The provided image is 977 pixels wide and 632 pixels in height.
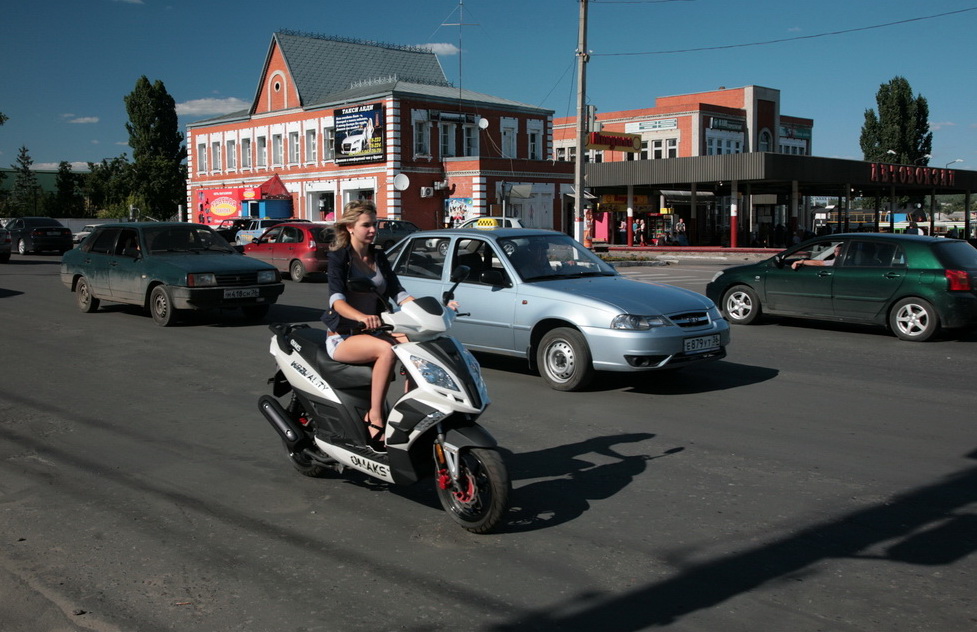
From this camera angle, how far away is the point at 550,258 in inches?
391

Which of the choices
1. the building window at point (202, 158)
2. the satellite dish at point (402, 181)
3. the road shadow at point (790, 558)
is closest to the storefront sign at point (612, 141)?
the satellite dish at point (402, 181)

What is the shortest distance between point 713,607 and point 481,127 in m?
49.0

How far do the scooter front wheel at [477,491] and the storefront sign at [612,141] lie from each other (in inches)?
1796

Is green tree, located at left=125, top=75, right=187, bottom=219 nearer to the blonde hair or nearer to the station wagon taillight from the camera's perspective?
the station wagon taillight

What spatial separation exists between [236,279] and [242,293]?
239 millimetres

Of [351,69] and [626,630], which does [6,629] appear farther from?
[351,69]

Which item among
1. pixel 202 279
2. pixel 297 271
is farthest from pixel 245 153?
pixel 202 279

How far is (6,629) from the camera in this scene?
12.7 ft

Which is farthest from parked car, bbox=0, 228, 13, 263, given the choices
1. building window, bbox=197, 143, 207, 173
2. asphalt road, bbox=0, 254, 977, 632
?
building window, bbox=197, 143, 207, 173

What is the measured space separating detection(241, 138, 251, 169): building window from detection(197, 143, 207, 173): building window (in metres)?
5.35

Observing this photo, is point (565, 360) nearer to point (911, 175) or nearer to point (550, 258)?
point (550, 258)

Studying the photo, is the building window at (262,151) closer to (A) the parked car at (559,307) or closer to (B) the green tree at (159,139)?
(B) the green tree at (159,139)

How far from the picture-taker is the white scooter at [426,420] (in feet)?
16.0

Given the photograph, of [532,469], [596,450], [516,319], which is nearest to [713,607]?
[532,469]
